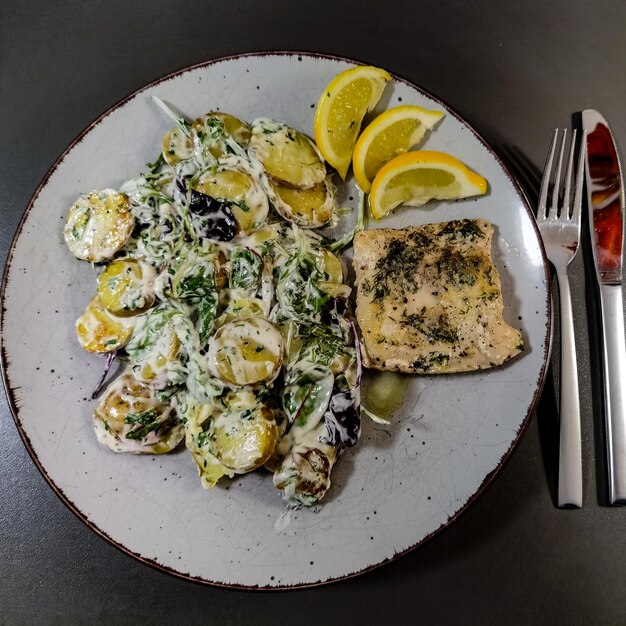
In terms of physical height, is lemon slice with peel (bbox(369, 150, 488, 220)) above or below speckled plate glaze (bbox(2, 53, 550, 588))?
above

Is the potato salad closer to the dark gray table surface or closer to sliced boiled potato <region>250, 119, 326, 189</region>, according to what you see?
sliced boiled potato <region>250, 119, 326, 189</region>

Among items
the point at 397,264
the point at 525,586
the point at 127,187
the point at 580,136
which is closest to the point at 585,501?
the point at 525,586

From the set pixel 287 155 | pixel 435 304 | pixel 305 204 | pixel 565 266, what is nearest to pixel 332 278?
pixel 305 204

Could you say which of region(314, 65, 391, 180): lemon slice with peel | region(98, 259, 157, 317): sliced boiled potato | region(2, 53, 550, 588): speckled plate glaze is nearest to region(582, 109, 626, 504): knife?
region(2, 53, 550, 588): speckled plate glaze

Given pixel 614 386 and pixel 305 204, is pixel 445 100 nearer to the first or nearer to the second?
pixel 305 204

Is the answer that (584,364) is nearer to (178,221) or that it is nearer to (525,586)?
(525,586)

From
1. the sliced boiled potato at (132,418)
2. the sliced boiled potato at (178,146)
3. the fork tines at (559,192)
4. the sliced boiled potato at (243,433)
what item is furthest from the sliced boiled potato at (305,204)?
the fork tines at (559,192)
